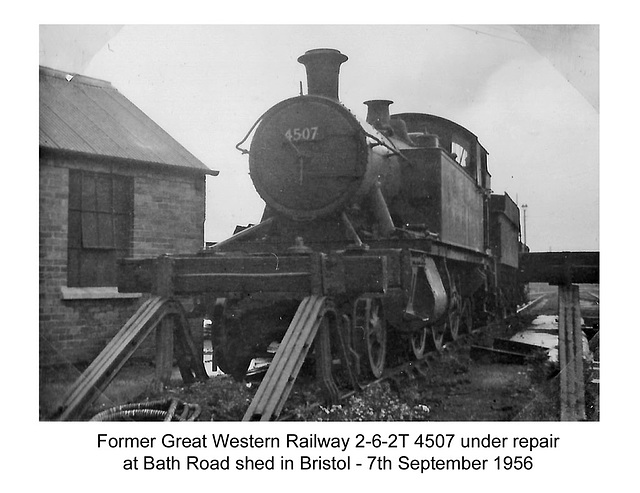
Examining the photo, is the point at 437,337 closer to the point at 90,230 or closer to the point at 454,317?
the point at 454,317

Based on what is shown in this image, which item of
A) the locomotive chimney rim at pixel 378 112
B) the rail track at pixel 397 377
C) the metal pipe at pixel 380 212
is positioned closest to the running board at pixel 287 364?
the rail track at pixel 397 377

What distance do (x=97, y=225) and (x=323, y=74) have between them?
3.42 m

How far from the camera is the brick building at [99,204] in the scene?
24.0 ft

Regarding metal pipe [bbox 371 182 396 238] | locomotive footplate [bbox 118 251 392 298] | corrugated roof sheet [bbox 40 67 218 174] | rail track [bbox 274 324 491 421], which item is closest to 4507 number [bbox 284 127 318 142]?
metal pipe [bbox 371 182 396 238]

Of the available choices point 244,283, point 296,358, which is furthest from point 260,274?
point 296,358

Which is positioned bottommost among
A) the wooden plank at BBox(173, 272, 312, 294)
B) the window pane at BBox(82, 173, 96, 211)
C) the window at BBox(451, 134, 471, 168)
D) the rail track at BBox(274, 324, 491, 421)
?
the rail track at BBox(274, 324, 491, 421)

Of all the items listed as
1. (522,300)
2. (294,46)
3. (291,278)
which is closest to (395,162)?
(294,46)

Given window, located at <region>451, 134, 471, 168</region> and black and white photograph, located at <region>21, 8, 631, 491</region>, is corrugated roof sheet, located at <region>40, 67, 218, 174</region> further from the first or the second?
window, located at <region>451, 134, 471, 168</region>

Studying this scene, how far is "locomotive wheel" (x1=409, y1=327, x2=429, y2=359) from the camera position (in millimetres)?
6709

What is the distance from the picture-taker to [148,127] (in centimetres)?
855

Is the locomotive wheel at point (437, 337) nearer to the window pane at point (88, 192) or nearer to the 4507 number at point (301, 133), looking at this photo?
the 4507 number at point (301, 133)

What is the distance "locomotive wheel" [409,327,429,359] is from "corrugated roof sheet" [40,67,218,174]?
3.58 meters
